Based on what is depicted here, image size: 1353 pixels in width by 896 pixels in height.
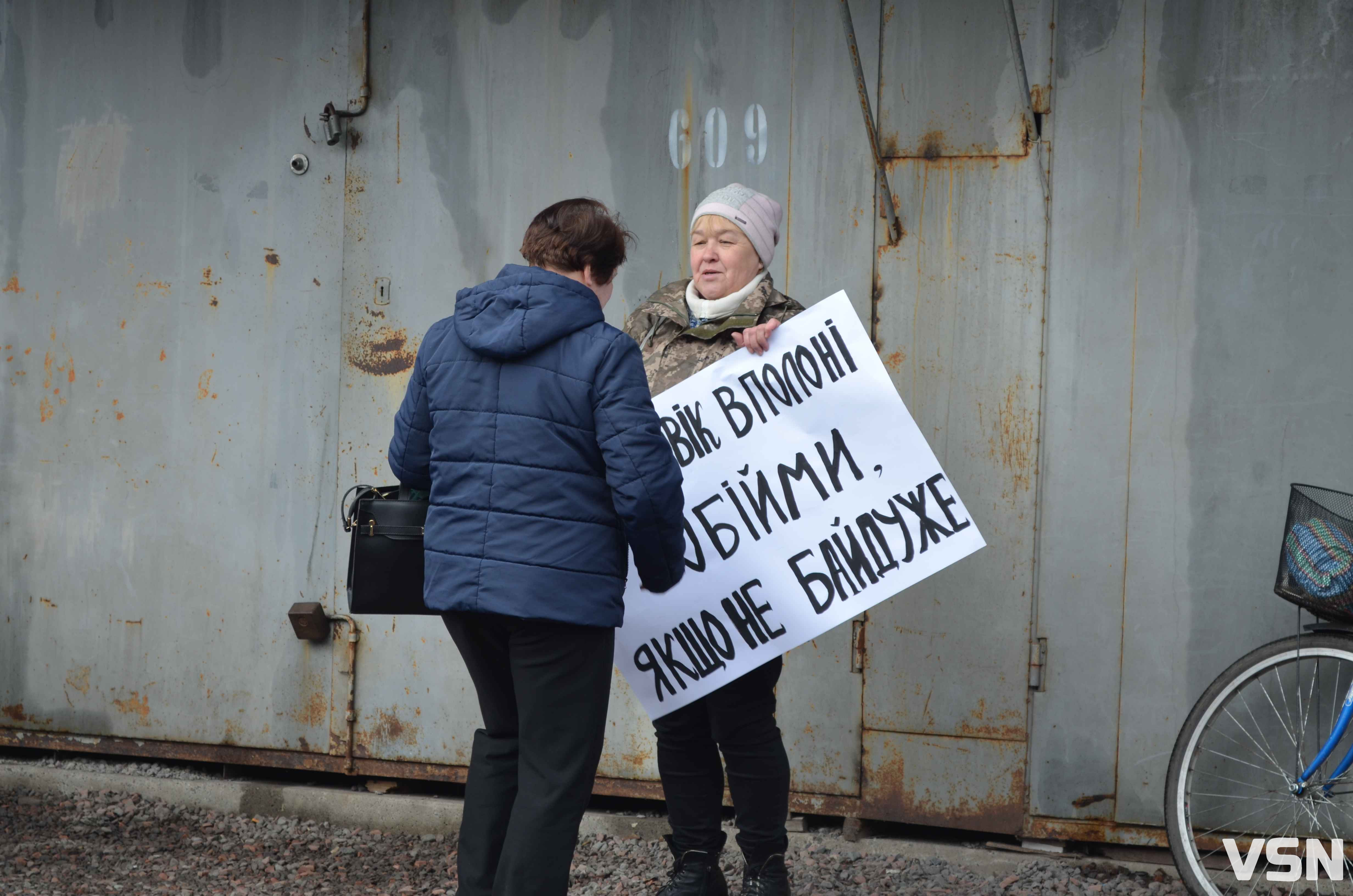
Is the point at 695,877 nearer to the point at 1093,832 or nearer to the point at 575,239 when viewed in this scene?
the point at 1093,832

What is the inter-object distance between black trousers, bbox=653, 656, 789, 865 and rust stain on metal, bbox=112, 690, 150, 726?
2.30 meters

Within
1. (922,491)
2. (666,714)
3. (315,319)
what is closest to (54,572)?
(315,319)

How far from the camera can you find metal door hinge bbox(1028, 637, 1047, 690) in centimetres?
367

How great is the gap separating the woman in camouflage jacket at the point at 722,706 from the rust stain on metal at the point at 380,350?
1260 millimetres

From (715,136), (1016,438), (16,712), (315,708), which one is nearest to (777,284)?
(715,136)

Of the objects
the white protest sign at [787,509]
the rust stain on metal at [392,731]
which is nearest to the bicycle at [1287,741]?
the white protest sign at [787,509]

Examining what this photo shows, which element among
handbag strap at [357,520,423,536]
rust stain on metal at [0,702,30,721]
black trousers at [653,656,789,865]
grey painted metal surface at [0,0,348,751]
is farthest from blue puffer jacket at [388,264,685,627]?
rust stain on metal at [0,702,30,721]

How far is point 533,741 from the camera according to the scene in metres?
2.52

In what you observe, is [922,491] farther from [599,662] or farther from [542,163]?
[542,163]

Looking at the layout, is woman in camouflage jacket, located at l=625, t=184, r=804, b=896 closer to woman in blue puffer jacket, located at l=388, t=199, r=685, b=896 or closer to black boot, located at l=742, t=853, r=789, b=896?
black boot, located at l=742, t=853, r=789, b=896

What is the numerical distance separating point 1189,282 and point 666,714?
2051mm

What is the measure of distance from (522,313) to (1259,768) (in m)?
2.64

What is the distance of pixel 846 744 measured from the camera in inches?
151

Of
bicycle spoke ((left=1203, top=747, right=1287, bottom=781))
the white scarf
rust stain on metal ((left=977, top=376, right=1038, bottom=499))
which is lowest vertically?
bicycle spoke ((left=1203, top=747, right=1287, bottom=781))
